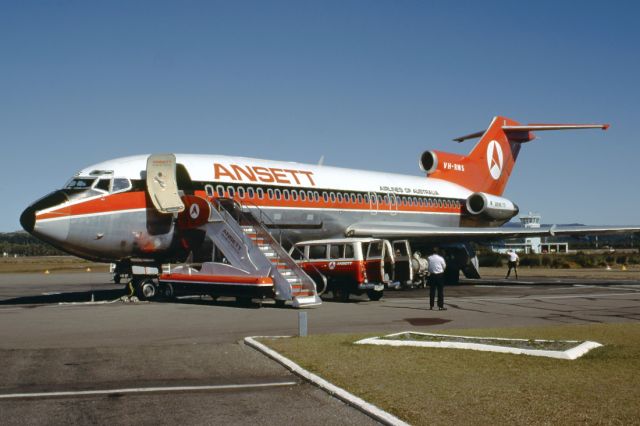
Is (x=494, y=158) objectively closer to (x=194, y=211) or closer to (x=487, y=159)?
(x=487, y=159)

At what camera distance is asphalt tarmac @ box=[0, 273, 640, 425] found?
23.3 feet

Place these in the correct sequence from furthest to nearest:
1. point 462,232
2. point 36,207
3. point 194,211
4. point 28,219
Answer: point 462,232 → point 194,211 → point 36,207 → point 28,219

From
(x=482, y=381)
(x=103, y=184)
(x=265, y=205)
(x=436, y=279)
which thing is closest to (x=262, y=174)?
(x=265, y=205)

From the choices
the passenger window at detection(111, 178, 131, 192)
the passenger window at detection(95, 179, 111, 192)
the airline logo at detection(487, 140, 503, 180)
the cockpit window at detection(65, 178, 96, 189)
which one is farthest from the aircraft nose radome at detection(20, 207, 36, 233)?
the airline logo at detection(487, 140, 503, 180)

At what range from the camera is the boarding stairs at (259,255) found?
63.3ft

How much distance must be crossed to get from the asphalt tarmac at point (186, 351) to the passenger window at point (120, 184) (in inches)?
135

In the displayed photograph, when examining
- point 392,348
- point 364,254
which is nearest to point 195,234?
point 364,254

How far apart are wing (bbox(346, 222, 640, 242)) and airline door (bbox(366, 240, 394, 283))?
→ 5.07 m

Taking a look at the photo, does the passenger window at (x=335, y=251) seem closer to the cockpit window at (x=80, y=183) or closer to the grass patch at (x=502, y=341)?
the cockpit window at (x=80, y=183)

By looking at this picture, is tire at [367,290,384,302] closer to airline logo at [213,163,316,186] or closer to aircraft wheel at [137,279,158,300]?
airline logo at [213,163,316,186]

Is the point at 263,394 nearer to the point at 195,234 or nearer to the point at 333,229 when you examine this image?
the point at 195,234

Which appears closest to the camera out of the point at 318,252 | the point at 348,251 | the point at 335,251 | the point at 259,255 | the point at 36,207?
the point at 36,207

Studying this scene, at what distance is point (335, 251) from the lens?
22812 millimetres

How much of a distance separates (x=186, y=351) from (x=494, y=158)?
29713 millimetres
